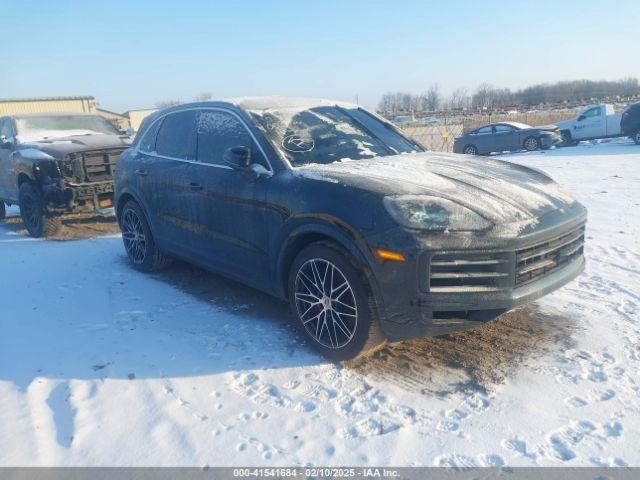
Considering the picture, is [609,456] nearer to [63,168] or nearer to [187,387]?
[187,387]

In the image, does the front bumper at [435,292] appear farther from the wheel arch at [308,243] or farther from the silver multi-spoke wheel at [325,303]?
the silver multi-spoke wheel at [325,303]

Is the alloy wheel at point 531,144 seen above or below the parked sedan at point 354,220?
below

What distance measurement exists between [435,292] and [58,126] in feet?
27.3

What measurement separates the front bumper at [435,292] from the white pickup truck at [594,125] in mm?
18808

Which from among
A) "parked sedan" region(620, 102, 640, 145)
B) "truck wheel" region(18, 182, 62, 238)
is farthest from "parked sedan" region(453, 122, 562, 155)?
"truck wheel" region(18, 182, 62, 238)

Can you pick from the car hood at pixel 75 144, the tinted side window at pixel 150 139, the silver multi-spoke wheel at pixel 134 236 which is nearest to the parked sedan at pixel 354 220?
the tinted side window at pixel 150 139

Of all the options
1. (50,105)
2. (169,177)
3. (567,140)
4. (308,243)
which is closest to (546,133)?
(567,140)

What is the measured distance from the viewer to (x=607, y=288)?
4547mm

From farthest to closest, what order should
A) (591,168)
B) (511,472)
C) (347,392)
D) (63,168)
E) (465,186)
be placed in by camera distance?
(591,168), (63,168), (465,186), (347,392), (511,472)

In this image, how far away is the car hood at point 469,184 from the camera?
10.6 feet

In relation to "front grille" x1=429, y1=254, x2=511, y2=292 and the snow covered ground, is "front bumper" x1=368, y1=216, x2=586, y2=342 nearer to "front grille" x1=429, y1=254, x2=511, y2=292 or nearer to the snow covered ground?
"front grille" x1=429, y1=254, x2=511, y2=292

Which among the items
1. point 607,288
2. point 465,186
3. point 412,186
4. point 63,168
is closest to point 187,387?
point 412,186

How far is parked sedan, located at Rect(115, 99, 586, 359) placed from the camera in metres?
3.04

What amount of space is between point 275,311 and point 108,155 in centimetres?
491
